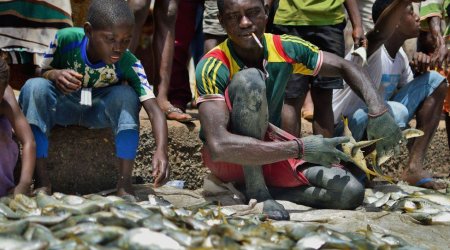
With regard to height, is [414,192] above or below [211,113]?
below

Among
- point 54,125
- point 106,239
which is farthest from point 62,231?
point 54,125

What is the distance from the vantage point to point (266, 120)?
497cm

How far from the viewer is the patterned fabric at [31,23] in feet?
19.2

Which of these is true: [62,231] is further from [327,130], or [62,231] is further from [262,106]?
[327,130]

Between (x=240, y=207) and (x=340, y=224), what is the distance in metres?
0.61

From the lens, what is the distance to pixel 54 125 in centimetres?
543

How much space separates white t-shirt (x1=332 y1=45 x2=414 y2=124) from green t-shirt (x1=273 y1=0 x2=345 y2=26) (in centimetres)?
32

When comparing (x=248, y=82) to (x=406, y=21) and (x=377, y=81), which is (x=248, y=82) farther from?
(x=406, y=21)

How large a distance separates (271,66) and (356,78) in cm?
52

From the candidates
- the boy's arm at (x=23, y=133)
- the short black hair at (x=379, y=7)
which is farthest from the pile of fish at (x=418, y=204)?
the boy's arm at (x=23, y=133)

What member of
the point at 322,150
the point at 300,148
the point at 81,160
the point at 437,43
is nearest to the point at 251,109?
the point at 300,148

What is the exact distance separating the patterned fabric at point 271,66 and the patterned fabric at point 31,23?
1.41m

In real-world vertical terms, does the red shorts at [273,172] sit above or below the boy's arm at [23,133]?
below

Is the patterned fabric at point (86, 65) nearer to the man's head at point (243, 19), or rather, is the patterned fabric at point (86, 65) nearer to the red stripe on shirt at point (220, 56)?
the red stripe on shirt at point (220, 56)
